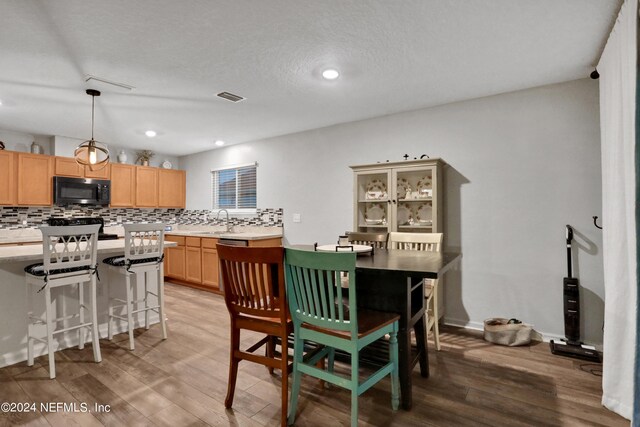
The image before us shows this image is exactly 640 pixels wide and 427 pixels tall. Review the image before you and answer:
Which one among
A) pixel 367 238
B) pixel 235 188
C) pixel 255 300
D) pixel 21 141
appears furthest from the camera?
pixel 235 188

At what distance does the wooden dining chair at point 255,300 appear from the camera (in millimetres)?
1723

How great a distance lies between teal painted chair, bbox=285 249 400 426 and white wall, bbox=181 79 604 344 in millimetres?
1977

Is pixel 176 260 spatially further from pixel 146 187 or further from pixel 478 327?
pixel 478 327

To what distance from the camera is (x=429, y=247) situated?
3209 millimetres

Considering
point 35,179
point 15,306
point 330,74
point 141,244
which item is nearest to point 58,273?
point 15,306

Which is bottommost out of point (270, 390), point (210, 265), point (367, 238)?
point (270, 390)

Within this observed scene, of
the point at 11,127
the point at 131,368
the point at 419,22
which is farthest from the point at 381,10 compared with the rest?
the point at 11,127

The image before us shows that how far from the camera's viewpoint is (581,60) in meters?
2.62

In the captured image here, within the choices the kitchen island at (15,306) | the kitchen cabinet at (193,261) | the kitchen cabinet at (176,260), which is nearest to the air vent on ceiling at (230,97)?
the kitchen island at (15,306)

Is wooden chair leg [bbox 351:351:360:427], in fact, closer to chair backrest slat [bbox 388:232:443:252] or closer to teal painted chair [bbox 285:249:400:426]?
teal painted chair [bbox 285:249:400:426]

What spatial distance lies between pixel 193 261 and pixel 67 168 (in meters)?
2.34

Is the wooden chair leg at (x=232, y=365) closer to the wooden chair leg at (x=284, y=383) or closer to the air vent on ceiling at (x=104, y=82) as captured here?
the wooden chair leg at (x=284, y=383)

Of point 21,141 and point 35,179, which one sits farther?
point 21,141

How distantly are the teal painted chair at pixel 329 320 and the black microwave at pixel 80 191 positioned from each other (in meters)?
4.86
